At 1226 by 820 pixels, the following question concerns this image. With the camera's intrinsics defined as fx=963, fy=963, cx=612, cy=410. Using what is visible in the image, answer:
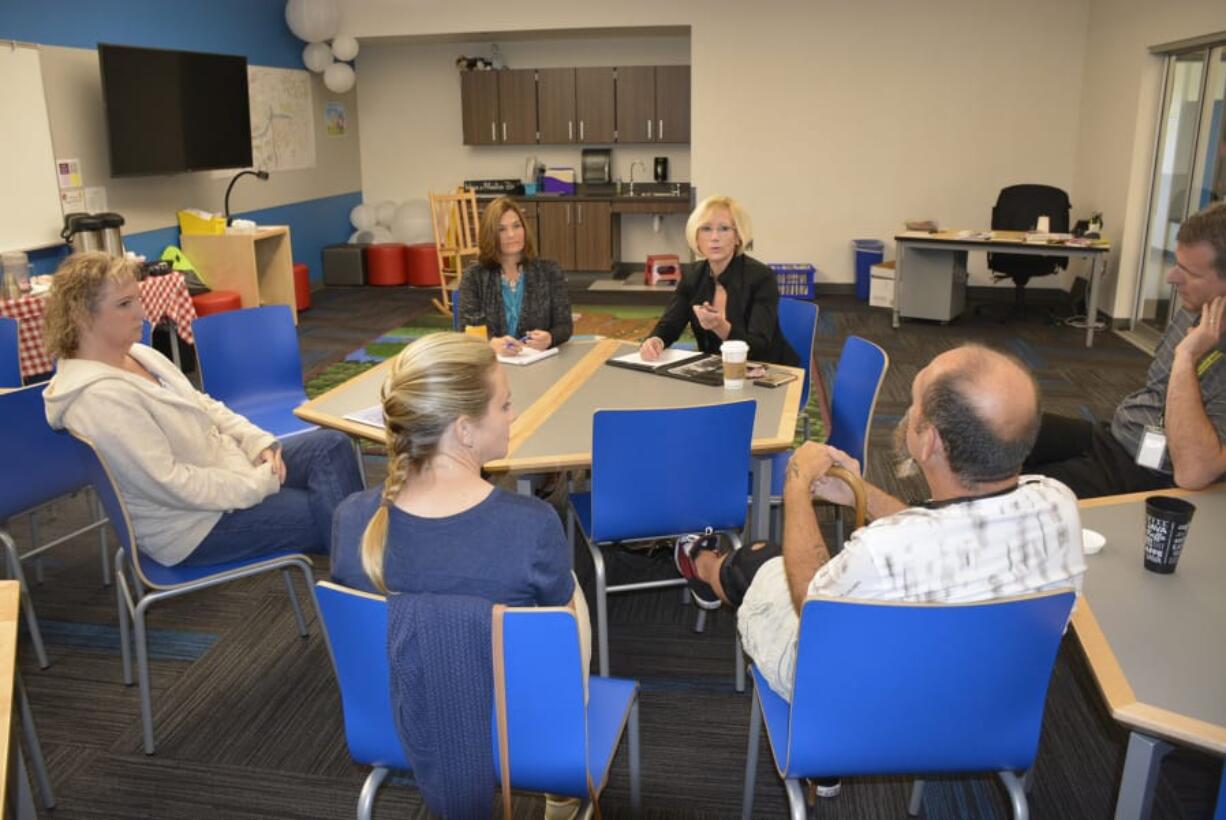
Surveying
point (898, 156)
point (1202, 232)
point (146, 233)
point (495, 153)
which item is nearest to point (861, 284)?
point (898, 156)

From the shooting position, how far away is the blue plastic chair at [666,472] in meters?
2.39

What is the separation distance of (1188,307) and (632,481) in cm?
151

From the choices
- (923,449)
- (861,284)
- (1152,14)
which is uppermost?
(1152,14)

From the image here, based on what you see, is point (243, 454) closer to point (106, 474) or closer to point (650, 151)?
point (106, 474)

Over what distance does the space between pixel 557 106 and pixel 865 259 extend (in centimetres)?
327

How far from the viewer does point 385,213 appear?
32.4 feet

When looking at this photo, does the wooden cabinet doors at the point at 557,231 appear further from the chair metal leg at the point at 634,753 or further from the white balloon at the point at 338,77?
the chair metal leg at the point at 634,753

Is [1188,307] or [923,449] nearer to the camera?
[923,449]

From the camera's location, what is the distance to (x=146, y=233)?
6672 mm

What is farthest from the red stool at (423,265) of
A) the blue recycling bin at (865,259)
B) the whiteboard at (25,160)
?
Result: the blue recycling bin at (865,259)

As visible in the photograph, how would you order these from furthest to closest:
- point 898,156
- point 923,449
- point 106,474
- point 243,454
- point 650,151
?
point 650,151 < point 898,156 < point 243,454 < point 106,474 < point 923,449

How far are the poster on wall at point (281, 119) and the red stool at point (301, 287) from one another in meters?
0.92

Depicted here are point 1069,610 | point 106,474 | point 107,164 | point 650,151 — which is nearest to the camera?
point 1069,610

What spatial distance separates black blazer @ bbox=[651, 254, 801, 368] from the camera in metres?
3.56
